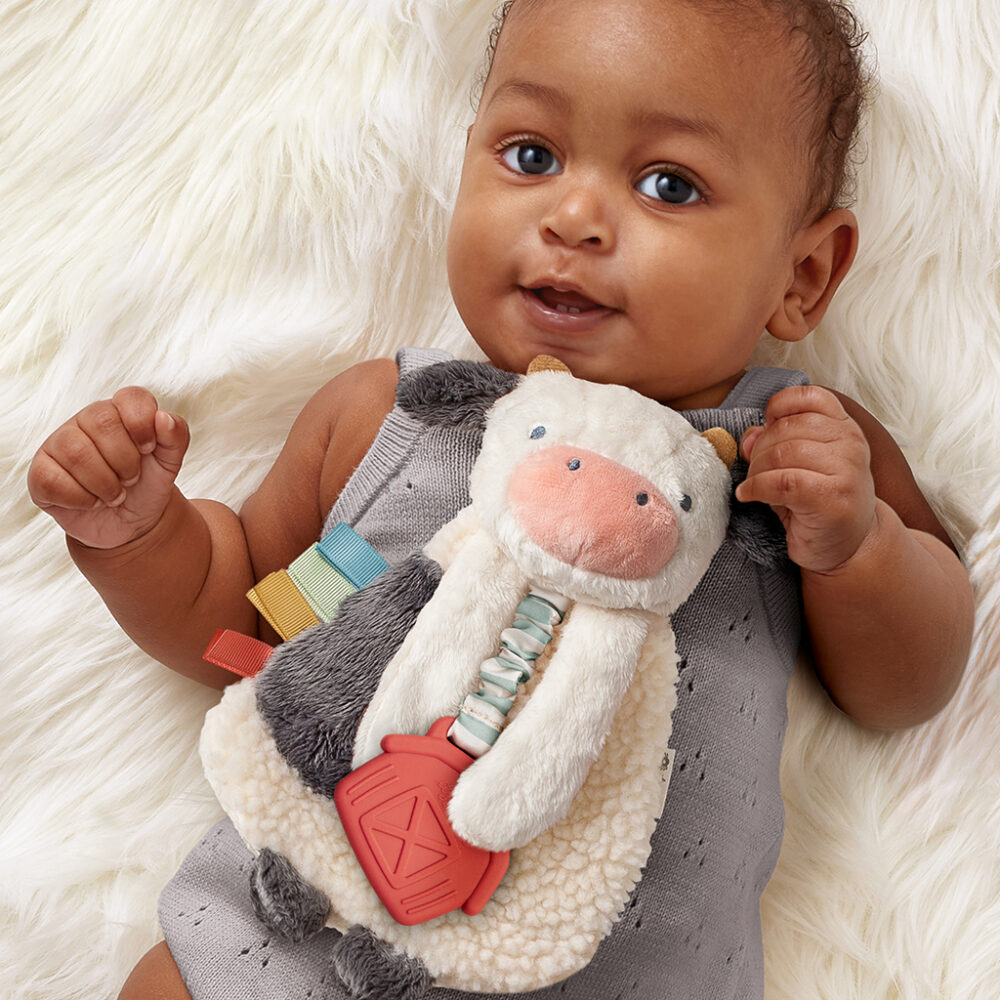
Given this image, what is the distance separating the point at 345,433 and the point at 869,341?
57 centimetres

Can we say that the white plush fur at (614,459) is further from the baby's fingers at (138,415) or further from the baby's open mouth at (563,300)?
the baby's fingers at (138,415)

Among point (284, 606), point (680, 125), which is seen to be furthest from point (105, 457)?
point (680, 125)

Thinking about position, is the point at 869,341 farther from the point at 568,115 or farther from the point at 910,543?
the point at 568,115

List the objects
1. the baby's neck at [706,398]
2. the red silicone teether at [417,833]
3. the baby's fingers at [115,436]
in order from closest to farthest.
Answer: the red silicone teether at [417,833], the baby's fingers at [115,436], the baby's neck at [706,398]

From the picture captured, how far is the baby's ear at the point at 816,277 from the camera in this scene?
1046 millimetres

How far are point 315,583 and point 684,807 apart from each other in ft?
1.18

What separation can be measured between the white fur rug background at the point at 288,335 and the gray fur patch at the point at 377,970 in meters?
0.32

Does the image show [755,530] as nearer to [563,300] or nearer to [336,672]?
[563,300]

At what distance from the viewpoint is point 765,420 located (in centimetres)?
94

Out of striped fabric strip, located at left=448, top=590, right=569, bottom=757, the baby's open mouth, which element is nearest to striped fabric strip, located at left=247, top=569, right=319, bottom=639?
striped fabric strip, located at left=448, top=590, right=569, bottom=757

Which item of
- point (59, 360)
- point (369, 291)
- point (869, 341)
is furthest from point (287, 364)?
point (869, 341)

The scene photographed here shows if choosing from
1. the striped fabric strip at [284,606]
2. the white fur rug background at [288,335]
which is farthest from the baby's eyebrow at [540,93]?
the striped fabric strip at [284,606]

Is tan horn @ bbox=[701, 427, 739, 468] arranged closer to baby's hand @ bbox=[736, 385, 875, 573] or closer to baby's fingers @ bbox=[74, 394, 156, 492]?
baby's hand @ bbox=[736, 385, 875, 573]

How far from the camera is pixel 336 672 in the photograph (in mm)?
843
